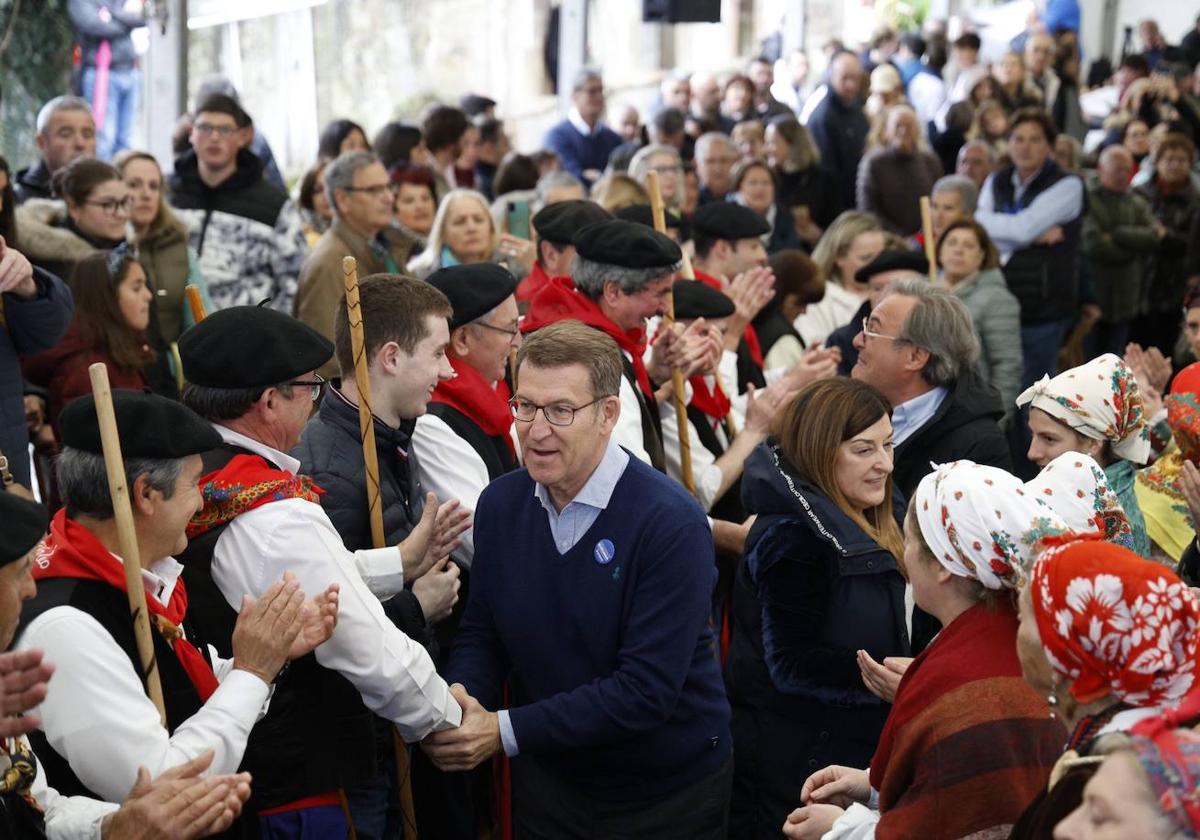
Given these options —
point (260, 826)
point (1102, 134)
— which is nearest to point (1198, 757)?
point (260, 826)

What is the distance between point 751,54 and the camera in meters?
19.0

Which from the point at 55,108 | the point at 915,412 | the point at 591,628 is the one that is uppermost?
the point at 55,108

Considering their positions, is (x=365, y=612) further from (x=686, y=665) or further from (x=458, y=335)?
(x=458, y=335)

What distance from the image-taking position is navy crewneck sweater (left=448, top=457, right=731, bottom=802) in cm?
328

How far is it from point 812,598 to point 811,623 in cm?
6

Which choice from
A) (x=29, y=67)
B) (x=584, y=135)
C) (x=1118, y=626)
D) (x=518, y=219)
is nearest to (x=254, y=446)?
(x=1118, y=626)

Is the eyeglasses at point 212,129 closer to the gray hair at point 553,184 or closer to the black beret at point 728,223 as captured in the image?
the gray hair at point 553,184

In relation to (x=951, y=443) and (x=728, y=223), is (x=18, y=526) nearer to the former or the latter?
(x=951, y=443)

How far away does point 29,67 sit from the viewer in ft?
25.2

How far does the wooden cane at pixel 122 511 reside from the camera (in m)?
2.75

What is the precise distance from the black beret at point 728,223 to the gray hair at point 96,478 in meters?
4.04

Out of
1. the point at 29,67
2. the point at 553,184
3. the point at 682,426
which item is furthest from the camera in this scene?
the point at 553,184

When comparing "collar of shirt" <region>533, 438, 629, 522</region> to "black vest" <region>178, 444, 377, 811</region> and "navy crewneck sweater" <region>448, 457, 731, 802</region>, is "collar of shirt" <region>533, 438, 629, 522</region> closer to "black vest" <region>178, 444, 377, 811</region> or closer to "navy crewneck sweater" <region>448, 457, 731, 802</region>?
"navy crewneck sweater" <region>448, 457, 731, 802</region>

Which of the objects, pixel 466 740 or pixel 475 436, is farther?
pixel 475 436
